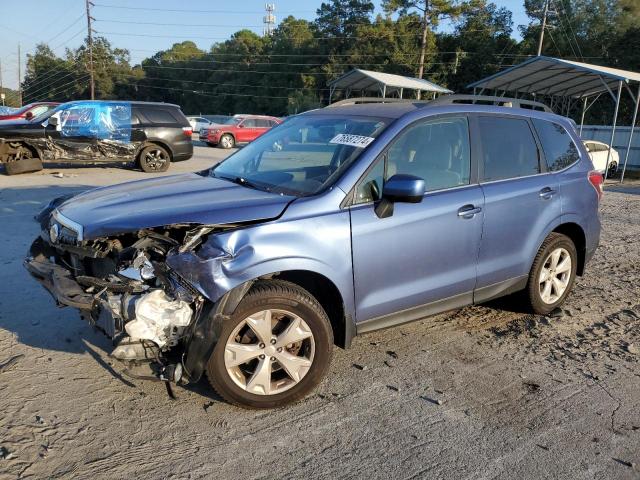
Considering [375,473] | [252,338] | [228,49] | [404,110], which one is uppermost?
[228,49]

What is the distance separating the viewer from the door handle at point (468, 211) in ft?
12.8

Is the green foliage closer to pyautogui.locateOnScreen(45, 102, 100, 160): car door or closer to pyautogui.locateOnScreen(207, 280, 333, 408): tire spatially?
pyautogui.locateOnScreen(45, 102, 100, 160): car door

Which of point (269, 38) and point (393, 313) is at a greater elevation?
point (269, 38)

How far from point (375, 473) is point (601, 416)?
158 centimetres

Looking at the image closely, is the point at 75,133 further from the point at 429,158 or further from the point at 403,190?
the point at 403,190

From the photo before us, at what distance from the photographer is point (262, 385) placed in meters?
Result: 3.21

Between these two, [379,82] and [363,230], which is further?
[379,82]

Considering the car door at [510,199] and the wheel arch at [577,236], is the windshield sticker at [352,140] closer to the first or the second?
the car door at [510,199]

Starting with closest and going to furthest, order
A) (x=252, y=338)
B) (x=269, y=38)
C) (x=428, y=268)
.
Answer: (x=252, y=338)
(x=428, y=268)
(x=269, y=38)

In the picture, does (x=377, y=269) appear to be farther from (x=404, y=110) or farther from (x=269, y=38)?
(x=269, y=38)

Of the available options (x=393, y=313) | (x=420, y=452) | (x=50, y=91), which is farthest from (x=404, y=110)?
(x=50, y=91)

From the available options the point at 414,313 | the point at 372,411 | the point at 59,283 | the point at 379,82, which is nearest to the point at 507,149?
the point at 414,313

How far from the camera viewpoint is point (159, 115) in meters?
15.0

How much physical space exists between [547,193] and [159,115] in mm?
12714
